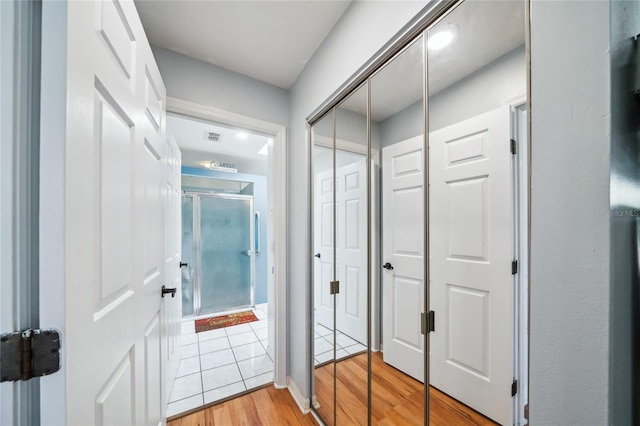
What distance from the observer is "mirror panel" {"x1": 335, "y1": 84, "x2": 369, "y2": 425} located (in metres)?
1.25

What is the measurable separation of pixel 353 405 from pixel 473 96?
1.57 meters

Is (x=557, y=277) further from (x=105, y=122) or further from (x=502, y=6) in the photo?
(x=105, y=122)

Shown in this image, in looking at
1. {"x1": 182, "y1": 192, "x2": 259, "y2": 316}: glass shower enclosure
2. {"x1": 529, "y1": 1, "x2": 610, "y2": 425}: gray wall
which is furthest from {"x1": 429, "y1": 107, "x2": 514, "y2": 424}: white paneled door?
{"x1": 182, "y1": 192, "x2": 259, "y2": 316}: glass shower enclosure

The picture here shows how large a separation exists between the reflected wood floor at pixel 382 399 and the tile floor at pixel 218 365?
756 millimetres

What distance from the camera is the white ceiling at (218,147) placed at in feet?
9.67

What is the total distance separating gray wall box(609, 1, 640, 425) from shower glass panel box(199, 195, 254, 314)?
4.00 m

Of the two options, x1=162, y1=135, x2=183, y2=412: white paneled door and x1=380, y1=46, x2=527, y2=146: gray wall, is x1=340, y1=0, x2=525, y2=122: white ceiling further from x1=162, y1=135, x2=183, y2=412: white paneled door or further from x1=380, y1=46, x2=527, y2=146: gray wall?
x1=162, y1=135, x2=183, y2=412: white paneled door

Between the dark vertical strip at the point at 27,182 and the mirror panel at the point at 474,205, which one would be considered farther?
the mirror panel at the point at 474,205

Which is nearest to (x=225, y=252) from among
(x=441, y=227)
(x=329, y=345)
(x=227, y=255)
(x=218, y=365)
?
(x=227, y=255)

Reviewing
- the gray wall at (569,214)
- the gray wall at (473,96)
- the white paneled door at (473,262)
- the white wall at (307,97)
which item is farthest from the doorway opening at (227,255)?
the gray wall at (569,214)

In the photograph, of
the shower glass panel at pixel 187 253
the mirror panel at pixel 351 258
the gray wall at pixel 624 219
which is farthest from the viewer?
the shower glass panel at pixel 187 253

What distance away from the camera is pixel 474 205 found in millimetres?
775

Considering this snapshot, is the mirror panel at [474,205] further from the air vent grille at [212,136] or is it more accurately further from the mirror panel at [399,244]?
the air vent grille at [212,136]

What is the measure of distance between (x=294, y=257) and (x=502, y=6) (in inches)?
66.7
